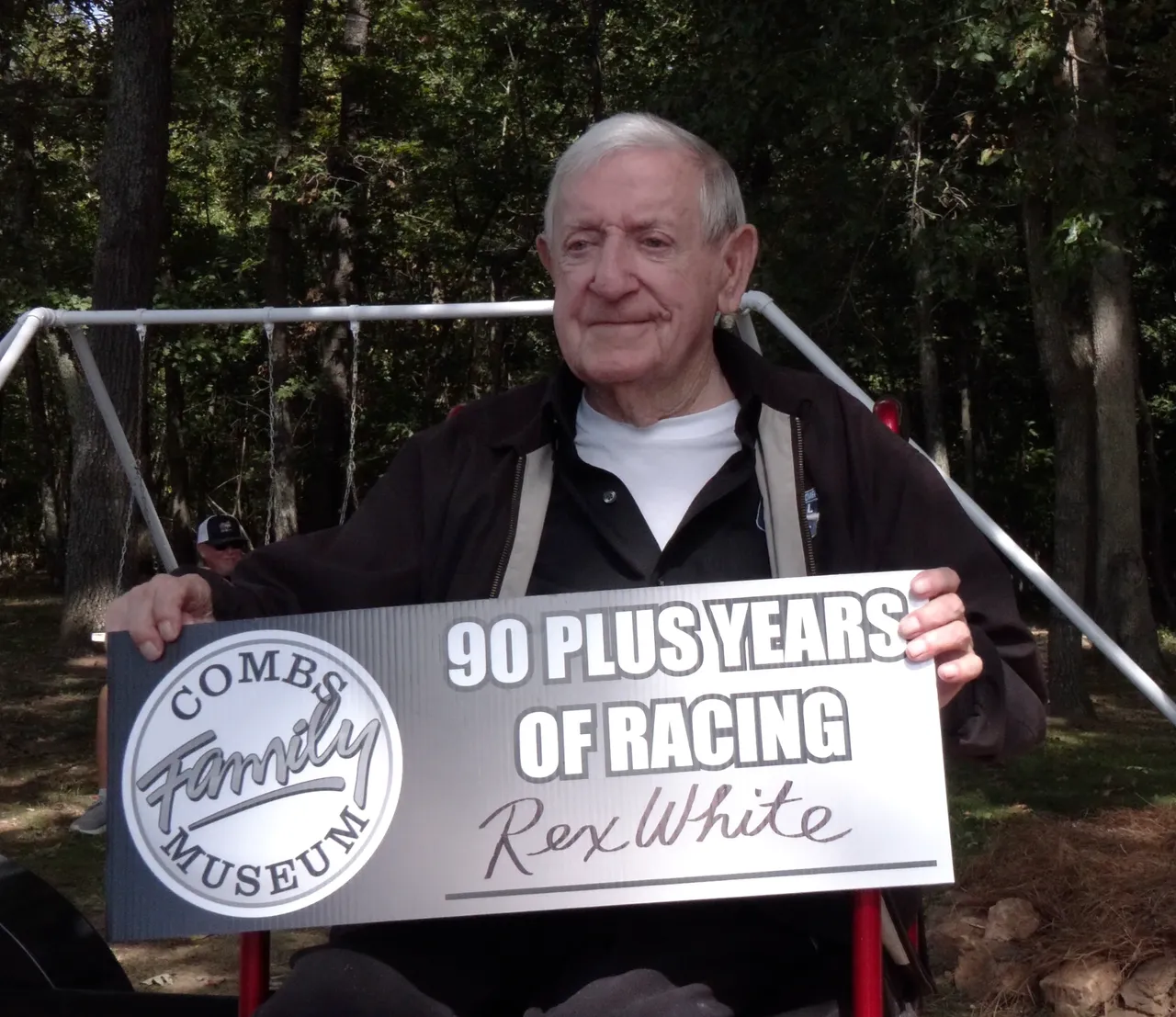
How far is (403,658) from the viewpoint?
1890mm

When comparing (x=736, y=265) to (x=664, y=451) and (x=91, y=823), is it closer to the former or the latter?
(x=664, y=451)

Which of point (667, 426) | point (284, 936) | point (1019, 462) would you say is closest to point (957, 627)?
point (667, 426)

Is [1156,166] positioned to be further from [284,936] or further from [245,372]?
[245,372]

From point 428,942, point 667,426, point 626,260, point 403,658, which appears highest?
point 626,260

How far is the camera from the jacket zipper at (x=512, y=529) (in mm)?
2139

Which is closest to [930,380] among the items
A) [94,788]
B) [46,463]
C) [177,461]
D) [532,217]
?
[532,217]

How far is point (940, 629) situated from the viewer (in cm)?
184

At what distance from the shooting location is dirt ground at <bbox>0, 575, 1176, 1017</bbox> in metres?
5.23

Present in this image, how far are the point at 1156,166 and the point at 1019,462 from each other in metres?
10.9

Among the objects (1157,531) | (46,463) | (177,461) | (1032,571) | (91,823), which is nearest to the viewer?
(1032,571)

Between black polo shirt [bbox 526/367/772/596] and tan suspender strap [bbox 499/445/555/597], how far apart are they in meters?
0.02

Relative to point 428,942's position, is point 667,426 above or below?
above

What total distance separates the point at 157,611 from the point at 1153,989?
3.31 m

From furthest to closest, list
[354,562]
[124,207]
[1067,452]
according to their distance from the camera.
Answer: [124,207] → [1067,452] → [354,562]
